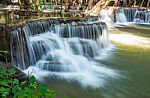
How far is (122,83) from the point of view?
A: 8094 mm

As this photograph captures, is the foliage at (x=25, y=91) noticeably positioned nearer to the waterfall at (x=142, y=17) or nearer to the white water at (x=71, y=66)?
the white water at (x=71, y=66)

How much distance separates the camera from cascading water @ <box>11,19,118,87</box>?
8469 mm

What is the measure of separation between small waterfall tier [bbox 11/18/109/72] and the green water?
909 mm

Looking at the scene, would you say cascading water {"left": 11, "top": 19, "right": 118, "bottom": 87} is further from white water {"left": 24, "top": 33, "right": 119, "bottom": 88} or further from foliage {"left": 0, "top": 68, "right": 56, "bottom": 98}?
foliage {"left": 0, "top": 68, "right": 56, "bottom": 98}

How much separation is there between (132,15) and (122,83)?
1509cm

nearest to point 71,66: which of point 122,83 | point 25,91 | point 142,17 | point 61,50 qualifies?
point 61,50

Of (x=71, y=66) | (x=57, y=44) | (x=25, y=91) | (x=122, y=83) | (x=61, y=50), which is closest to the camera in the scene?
(x=25, y=91)

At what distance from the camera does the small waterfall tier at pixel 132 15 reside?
71.5ft

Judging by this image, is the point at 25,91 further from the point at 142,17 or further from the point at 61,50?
the point at 142,17

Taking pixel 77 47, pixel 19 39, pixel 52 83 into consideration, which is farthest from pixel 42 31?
pixel 52 83

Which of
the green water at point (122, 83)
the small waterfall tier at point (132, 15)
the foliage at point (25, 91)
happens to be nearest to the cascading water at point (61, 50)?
the green water at point (122, 83)

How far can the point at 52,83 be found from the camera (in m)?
7.67

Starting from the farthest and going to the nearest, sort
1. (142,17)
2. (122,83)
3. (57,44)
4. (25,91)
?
(142,17), (57,44), (122,83), (25,91)

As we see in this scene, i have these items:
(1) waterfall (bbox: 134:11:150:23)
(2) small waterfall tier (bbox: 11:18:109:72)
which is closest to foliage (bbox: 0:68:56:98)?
(2) small waterfall tier (bbox: 11:18:109:72)
